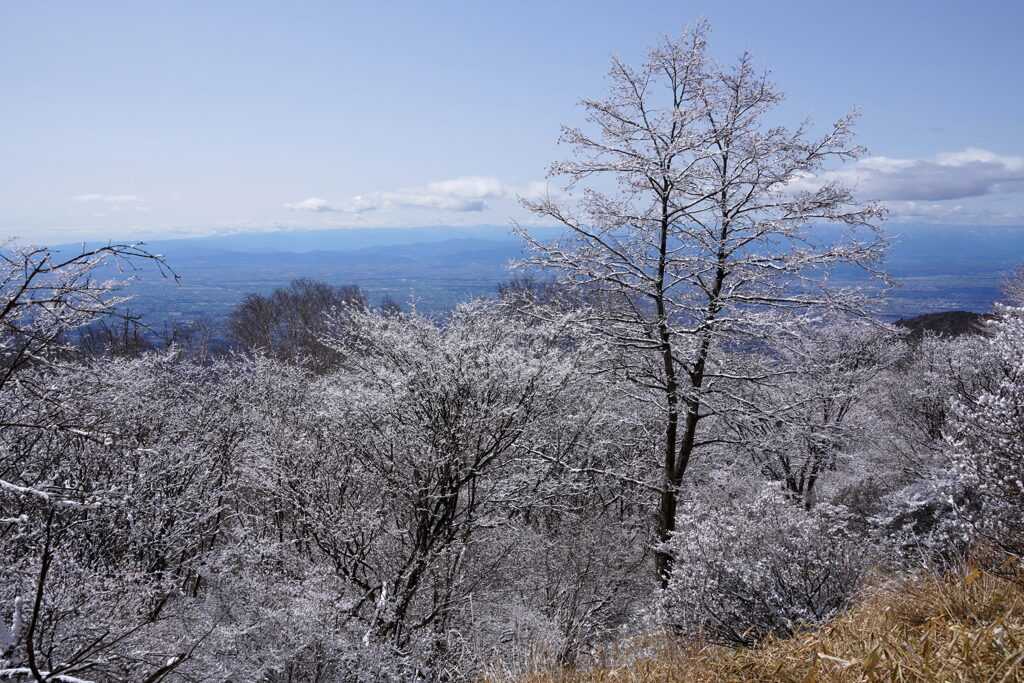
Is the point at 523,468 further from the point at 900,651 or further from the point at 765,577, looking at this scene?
the point at 900,651

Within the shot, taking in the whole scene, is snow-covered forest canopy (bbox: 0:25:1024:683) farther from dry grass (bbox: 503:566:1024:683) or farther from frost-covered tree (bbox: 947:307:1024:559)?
dry grass (bbox: 503:566:1024:683)

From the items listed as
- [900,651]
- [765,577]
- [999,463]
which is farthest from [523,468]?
[900,651]

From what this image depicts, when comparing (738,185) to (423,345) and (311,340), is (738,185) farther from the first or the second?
(311,340)

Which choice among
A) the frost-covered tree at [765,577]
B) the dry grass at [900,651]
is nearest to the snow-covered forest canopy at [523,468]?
the frost-covered tree at [765,577]

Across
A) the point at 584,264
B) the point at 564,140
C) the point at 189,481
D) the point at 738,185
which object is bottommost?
the point at 189,481

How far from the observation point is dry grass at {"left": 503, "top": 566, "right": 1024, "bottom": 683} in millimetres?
2098

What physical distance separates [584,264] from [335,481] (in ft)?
19.2

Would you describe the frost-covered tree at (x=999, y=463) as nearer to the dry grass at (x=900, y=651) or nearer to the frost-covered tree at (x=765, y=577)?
the dry grass at (x=900, y=651)

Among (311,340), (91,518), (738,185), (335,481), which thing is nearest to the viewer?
(91,518)

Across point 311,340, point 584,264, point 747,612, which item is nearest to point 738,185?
point 584,264

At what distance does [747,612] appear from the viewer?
5.47m

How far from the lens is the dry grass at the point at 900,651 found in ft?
6.88

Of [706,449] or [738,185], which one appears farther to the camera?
[706,449]

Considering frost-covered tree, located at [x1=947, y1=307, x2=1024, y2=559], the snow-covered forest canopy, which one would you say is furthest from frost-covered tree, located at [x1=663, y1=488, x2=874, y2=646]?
frost-covered tree, located at [x1=947, y1=307, x2=1024, y2=559]
